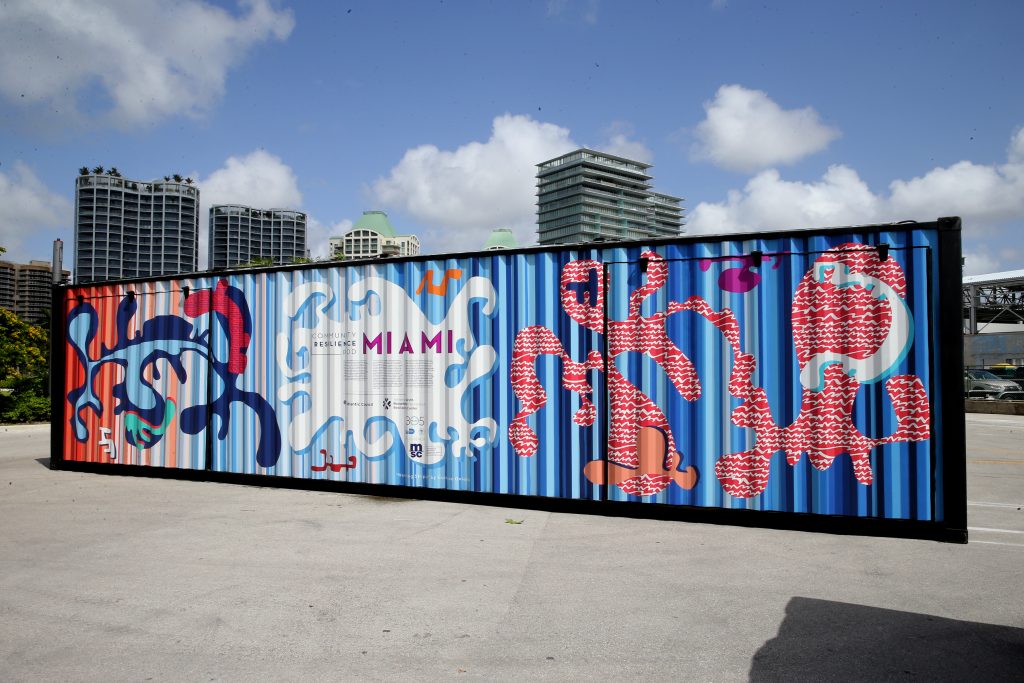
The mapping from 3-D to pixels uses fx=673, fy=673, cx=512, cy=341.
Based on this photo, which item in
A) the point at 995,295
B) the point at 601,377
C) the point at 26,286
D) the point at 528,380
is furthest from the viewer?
the point at 26,286

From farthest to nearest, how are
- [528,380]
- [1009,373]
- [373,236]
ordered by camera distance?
[373,236], [1009,373], [528,380]

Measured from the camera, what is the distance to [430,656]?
389 centimetres

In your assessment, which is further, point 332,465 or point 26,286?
point 26,286

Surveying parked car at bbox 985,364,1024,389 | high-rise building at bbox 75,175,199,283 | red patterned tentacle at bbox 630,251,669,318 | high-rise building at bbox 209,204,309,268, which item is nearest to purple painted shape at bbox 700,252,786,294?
red patterned tentacle at bbox 630,251,669,318

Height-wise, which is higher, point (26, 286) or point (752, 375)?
point (26, 286)

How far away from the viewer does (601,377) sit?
25.5 feet

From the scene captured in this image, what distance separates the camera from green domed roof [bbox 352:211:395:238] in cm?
13175

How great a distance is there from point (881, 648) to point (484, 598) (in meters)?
2.57

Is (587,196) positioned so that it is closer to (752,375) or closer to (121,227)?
(121,227)

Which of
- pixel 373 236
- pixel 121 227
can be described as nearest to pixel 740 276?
pixel 121 227

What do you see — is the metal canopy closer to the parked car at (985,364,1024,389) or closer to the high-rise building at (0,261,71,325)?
the parked car at (985,364,1024,389)

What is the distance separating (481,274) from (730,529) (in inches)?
162

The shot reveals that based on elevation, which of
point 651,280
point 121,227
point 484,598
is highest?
point 121,227

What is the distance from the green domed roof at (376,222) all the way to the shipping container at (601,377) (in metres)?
125
